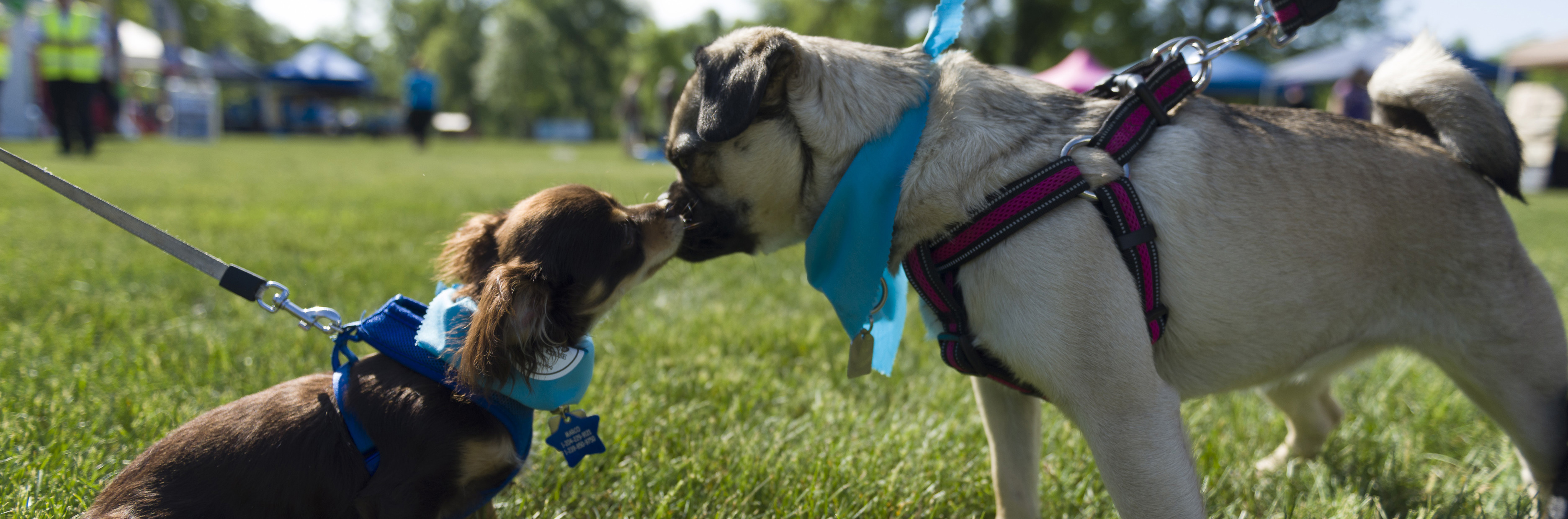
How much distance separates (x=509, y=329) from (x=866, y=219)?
3.37 ft

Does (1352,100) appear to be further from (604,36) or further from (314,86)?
(604,36)

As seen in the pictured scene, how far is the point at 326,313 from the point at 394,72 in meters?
86.8

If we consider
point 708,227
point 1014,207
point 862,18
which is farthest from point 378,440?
point 862,18

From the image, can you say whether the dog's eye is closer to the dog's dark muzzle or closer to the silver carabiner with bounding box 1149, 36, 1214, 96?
the dog's dark muzzle

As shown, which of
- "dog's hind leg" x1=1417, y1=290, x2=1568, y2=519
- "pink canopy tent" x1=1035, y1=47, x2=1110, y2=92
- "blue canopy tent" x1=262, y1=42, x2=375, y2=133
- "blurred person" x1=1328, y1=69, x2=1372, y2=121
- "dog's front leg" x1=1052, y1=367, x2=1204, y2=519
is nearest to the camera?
"dog's front leg" x1=1052, y1=367, x2=1204, y2=519

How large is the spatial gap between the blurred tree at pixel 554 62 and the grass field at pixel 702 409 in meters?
62.9

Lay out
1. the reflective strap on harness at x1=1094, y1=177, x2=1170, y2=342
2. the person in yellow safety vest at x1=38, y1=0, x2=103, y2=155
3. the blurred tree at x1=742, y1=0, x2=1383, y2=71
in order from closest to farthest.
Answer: the reflective strap on harness at x1=1094, y1=177, x2=1170, y2=342 < the person in yellow safety vest at x1=38, y1=0, x2=103, y2=155 < the blurred tree at x1=742, y1=0, x2=1383, y2=71

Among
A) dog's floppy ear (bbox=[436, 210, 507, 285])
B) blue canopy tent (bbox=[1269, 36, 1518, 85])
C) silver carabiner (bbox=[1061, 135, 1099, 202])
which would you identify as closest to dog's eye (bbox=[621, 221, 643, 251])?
dog's floppy ear (bbox=[436, 210, 507, 285])

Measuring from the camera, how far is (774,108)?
7.68 feet

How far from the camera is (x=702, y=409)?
331 centimetres

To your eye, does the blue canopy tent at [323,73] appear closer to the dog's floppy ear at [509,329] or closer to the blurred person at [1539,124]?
the dog's floppy ear at [509,329]

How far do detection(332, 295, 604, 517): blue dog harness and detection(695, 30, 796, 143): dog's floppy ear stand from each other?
842mm

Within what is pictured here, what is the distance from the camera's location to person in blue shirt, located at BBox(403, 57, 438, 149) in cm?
2638

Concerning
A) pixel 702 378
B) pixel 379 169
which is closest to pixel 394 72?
pixel 379 169
